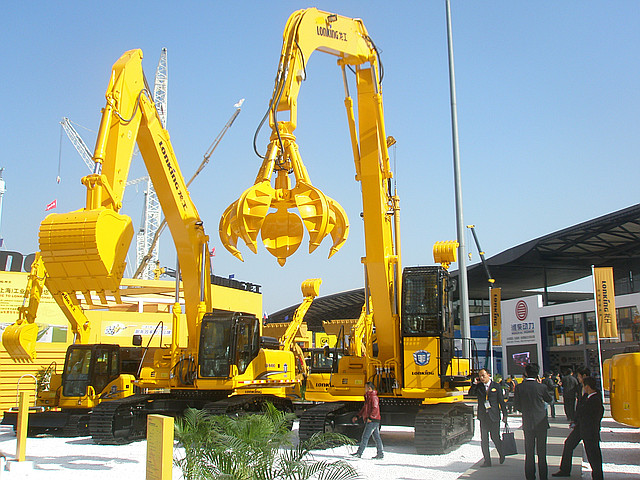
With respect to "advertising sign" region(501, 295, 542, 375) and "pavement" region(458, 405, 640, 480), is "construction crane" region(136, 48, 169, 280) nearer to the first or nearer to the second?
"advertising sign" region(501, 295, 542, 375)

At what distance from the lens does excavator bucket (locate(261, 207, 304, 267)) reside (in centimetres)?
1319

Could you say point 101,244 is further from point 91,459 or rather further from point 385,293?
point 385,293

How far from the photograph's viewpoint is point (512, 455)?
11.3 metres

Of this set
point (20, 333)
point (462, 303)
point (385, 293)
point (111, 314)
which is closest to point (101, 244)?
point (20, 333)

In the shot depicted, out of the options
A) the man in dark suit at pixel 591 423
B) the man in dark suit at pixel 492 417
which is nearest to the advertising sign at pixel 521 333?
the man in dark suit at pixel 492 417

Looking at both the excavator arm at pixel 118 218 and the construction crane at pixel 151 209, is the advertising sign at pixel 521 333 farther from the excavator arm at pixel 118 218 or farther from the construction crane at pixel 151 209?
the construction crane at pixel 151 209

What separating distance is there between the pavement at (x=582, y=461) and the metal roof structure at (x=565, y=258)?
19.8m

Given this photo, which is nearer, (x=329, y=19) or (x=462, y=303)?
(x=329, y=19)

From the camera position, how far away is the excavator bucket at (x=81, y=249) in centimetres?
981

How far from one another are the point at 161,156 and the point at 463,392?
880 centimetres

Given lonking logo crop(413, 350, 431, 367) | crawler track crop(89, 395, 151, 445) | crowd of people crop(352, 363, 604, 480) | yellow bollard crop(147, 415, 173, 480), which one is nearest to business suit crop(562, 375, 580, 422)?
lonking logo crop(413, 350, 431, 367)

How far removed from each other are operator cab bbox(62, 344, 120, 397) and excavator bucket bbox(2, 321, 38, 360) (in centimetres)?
434

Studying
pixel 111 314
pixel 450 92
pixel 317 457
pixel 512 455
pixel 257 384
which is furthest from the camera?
pixel 111 314

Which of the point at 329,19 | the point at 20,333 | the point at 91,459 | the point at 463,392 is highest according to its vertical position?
the point at 329,19
